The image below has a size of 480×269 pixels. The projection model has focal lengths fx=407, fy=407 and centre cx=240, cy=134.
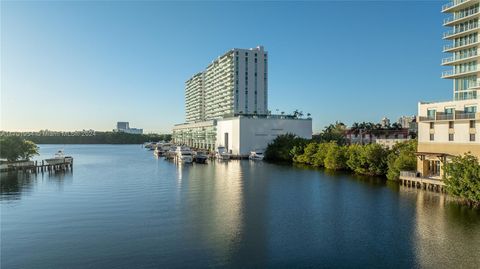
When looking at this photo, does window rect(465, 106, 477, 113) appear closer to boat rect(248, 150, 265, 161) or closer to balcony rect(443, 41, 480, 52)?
balcony rect(443, 41, 480, 52)

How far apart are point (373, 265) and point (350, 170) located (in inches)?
2171

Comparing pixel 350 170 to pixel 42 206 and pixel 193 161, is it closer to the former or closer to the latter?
pixel 193 161

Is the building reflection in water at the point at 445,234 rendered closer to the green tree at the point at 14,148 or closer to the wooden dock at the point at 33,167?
the wooden dock at the point at 33,167

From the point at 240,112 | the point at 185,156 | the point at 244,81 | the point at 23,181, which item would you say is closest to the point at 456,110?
the point at 23,181

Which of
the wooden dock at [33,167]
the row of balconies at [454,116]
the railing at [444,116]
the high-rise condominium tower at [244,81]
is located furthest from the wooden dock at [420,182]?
the high-rise condominium tower at [244,81]

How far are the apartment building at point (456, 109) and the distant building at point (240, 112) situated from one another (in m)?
61.4

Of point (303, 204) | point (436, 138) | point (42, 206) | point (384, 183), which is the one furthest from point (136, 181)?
point (436, 138)

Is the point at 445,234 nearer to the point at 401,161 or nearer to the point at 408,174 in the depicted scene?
the point at 408,174

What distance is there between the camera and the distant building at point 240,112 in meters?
123

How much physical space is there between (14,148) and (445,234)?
72489 mm

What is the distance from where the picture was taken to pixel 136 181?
203ft

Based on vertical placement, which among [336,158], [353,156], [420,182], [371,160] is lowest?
[420,182]

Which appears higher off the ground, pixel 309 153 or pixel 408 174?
pixel 309 153

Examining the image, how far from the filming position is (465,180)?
39.6 metres
